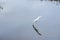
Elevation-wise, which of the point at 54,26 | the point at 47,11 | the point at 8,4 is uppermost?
the point at 8,4

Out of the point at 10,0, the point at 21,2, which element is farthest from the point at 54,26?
the point at 10,0

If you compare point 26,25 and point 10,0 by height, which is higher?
point 10,0

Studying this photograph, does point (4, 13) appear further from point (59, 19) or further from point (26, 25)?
point (59, 19)

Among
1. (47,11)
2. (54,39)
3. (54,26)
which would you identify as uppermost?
(47,11)

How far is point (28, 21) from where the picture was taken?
6.90 feet

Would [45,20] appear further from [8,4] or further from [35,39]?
[8,4]

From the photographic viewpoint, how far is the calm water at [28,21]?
6.84ft

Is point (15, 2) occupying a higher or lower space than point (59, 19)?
higher

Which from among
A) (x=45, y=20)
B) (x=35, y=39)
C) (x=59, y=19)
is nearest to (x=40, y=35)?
(x=35, y=39)

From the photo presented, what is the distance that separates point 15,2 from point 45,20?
0.52 m

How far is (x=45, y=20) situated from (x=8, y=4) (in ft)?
1.98

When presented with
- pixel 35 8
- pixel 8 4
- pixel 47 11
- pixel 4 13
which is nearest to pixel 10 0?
pixel 8 4

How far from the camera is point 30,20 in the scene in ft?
6.90

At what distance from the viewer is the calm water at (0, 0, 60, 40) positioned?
2.08 metres
